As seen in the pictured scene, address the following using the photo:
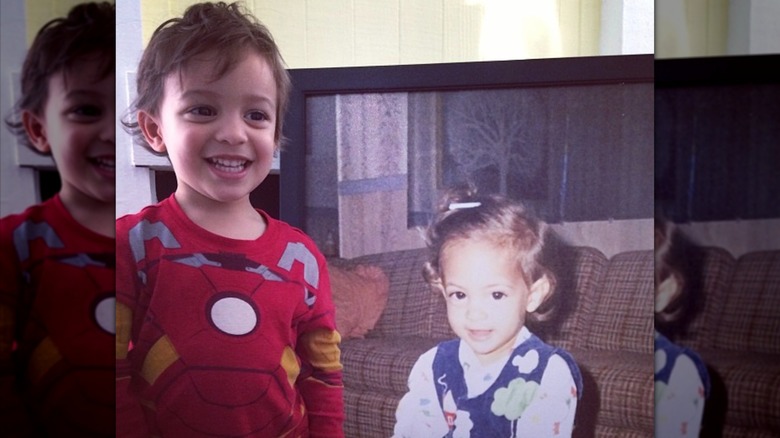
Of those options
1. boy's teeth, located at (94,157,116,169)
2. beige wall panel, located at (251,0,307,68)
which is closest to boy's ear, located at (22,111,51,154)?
boy's teeth, located at (94,157,116,169)

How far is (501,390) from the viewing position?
174cm

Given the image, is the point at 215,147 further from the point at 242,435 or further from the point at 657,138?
the point at 657,138

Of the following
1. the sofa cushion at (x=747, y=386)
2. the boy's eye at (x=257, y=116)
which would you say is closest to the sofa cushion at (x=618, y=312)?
the sofa cushion at (x=747, y=386)

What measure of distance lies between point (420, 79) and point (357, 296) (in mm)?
478

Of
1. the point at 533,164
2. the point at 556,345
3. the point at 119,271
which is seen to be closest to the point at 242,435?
the point at 119,271

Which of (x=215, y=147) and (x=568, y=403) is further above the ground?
(x=215, y=147)

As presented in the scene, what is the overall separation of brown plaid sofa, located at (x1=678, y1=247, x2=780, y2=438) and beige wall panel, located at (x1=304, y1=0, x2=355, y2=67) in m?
0.85

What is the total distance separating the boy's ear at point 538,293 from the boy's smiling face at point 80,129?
2.88ft

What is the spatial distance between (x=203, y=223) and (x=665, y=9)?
3.46 ft

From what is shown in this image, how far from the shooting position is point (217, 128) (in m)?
1.70

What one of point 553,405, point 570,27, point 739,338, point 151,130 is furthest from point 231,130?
point 739,338

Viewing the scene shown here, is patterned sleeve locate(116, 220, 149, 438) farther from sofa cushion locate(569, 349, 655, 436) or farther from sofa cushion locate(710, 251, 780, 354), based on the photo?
sofa cushion locate(710, 251, 780, 354)

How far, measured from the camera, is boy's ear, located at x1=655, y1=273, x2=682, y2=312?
1706mm

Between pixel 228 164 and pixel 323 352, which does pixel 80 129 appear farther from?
pixel 323 352
